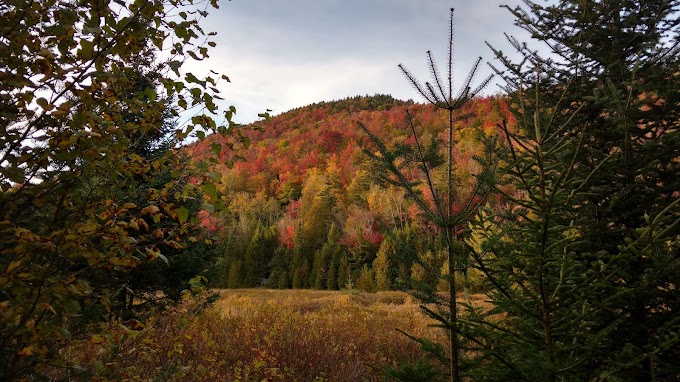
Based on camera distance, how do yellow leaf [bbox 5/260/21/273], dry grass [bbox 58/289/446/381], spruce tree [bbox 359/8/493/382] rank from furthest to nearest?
dry grass [bbox 58/289/446/381], spruce tree [bbox 359/8/493/382], yellow leaf [bbox 5/260/21/273]

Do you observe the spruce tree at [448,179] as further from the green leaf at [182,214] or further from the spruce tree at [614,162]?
the green leaf at [182,214]

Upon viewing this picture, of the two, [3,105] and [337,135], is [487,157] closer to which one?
[3,105]

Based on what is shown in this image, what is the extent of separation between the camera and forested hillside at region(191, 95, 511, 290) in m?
3.37

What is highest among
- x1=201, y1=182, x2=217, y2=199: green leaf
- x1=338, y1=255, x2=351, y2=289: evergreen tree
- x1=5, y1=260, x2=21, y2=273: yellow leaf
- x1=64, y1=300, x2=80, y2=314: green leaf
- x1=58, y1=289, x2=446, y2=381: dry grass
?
x1=201, y1=182, x2=217, y2=199: green leaf

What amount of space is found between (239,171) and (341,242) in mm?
59951

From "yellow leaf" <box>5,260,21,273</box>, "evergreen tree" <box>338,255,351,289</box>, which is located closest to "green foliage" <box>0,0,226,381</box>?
"yellow leaf" <box>5,260,21,273</box>

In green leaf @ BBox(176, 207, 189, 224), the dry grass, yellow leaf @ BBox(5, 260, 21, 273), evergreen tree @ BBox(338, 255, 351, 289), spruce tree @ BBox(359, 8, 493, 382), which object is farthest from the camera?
evergreen tree @ BBox(338, 255, 351, 289)

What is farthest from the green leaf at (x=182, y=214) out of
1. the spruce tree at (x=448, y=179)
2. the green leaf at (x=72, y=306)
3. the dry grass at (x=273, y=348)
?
the dry grass at (x=273, y=348)

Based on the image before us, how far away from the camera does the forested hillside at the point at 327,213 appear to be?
3.37 meters

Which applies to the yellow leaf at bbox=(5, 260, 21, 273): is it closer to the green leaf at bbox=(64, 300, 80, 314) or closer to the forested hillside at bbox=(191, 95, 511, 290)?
the green leaf at bbox=(64, 300, 80, 314)

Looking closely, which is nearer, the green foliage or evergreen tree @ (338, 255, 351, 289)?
the green foliage

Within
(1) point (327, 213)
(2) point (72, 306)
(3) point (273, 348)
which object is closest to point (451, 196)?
(2) point (72, 306)

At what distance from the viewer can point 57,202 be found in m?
2.10

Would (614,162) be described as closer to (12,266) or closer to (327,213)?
(12,266)
